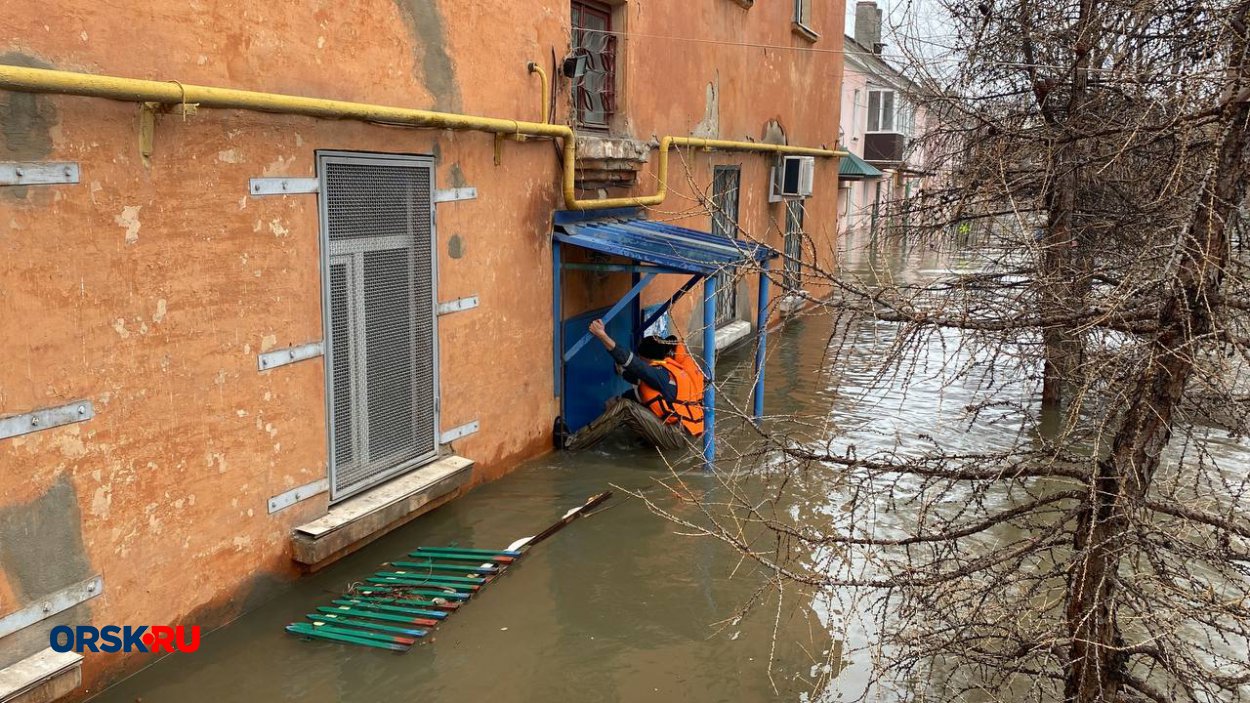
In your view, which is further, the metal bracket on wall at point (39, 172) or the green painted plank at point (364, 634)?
the green painted plank at point (364, 634)

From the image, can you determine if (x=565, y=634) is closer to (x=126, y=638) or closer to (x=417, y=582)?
(x=417, y=582)

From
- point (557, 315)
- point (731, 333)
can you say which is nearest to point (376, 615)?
point (557, 315)

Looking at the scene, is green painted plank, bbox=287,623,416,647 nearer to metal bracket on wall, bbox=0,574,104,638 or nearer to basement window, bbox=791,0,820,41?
metal bracket on wall, bbox=0,574,104,638

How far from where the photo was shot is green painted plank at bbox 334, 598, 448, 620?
17.3 ft

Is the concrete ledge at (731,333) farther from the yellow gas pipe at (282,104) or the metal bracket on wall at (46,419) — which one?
the metal bracket on wall at (46,419)

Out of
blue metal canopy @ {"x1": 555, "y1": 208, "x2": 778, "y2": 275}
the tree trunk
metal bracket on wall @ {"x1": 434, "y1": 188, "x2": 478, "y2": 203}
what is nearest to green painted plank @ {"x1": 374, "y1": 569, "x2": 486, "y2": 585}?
metal bracket on wall @ {"x1": 434, "y1": 188, "x2": 478, "y2": 203}

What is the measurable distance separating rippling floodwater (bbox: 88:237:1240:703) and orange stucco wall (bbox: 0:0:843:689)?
1.20 ft

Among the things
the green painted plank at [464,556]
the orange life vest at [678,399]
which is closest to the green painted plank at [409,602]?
the green painted plank at [464,556]

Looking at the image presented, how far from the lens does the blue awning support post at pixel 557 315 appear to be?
805 centimetres

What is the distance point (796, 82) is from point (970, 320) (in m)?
11.7

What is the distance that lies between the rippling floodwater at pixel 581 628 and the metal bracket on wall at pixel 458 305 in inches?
55.6

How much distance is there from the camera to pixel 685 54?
10.3m

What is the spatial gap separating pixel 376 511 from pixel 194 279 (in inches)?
72.7

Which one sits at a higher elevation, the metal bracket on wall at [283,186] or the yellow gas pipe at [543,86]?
the yellow gas pipe at [543,86]
